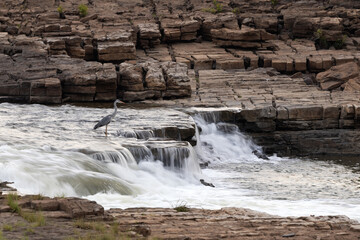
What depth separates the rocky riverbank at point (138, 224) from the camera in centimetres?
1000

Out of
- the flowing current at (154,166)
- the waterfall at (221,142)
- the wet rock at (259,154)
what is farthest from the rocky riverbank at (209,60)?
the flowing current at (154,166)

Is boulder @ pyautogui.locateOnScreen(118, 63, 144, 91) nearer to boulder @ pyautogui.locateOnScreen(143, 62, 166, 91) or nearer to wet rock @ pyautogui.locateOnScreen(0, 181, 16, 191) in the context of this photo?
boulder @ pyautogui.locateOnScreen(143, 62, 166, 91)

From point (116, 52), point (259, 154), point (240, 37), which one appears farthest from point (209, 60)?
point (259, 154)

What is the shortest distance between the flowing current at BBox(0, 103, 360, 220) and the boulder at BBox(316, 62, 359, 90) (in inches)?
267

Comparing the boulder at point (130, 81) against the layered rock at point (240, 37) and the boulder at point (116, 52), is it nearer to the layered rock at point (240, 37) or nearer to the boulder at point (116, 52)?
the boulder at point (116, 52)

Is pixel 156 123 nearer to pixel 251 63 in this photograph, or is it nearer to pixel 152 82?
pixel 152 82

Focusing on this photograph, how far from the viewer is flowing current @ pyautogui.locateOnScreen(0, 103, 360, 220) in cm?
1550

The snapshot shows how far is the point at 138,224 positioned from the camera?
35.6 feet

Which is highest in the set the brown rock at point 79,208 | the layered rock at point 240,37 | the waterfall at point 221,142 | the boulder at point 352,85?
the brown rock at point 79,208

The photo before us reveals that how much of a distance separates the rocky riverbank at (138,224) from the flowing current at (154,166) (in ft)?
8.01

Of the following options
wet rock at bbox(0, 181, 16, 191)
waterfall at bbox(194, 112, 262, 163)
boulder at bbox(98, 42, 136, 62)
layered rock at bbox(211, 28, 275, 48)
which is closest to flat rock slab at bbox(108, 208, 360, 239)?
wet rock at bbox(0, 181, 16, 191)

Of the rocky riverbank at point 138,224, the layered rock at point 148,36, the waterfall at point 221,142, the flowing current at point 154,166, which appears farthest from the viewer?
the layered rock at point 148,36

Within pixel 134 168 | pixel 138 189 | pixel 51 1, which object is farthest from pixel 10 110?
pixel 51 1

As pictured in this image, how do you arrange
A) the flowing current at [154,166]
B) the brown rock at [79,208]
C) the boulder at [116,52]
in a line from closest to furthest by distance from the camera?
the brown rock at [79,208] < the flowing current at [154,166] < the boulder at [116,52]
